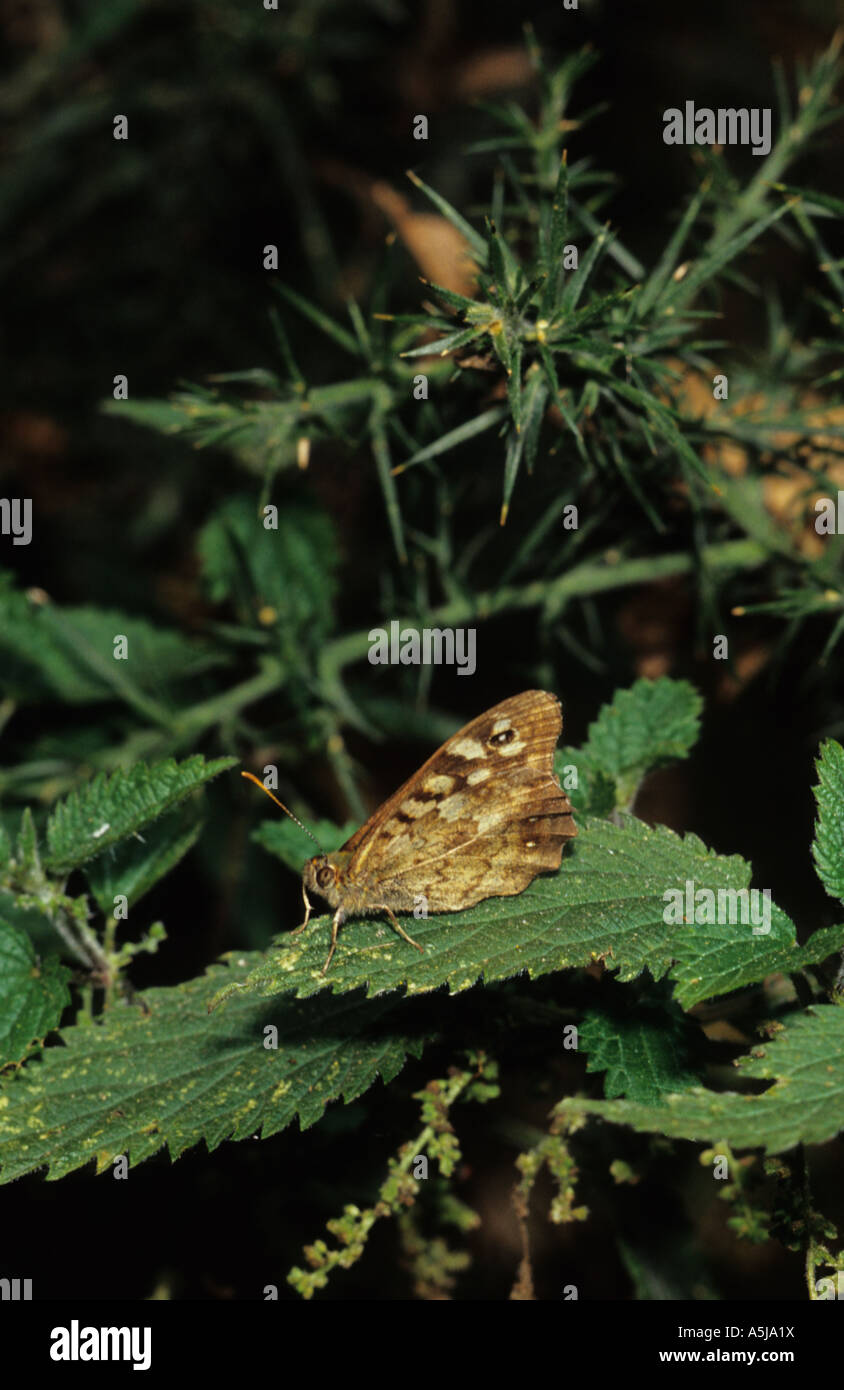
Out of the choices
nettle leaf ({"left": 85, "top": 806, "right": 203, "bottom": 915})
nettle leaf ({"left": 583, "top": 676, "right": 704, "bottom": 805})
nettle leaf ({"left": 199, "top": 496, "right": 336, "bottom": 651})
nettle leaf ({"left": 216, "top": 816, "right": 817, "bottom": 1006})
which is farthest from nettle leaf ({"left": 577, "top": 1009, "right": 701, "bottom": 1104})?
nettle leaf ({"left": 199, "top": 496, "right": 336, "bottom": 651})

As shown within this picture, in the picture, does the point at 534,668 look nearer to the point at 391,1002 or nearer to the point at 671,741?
the point at 671,741

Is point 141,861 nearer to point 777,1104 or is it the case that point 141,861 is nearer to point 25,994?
point 25,994

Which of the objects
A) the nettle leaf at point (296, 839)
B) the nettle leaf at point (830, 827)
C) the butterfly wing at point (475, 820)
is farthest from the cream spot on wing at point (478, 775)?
the nettle leaf at point (830, 827)

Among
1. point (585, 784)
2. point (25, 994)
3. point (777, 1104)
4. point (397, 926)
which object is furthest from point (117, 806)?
point (777, 1104)

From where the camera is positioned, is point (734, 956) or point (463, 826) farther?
point (463, 826)

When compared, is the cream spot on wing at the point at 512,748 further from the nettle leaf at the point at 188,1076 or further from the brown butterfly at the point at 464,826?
the nettle leaf at the point at 188,1076

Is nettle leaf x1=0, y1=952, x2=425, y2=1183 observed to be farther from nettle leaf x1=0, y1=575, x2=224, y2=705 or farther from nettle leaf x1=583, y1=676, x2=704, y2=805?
nettle leaf x1=0, y1=575, x2=224, y2=705
